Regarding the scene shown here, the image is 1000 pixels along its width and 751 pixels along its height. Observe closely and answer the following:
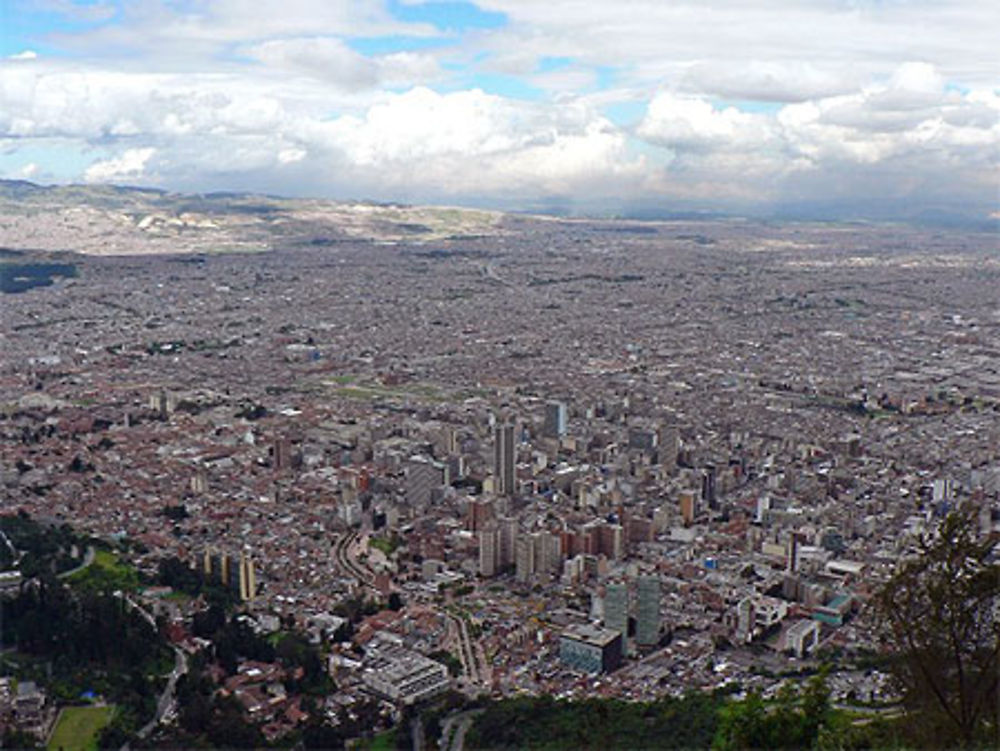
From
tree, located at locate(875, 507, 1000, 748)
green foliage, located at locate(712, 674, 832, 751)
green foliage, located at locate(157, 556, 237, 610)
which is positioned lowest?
green foliage, located at locate(157, 556, 237, 610)

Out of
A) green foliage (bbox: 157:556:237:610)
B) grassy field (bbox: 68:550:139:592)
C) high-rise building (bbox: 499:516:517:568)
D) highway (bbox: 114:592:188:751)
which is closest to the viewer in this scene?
highway (bbox: 114:592:188:751)

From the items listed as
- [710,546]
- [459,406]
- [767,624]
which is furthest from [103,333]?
[767,624]

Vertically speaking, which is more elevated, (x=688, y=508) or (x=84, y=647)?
(x=688, y=508)

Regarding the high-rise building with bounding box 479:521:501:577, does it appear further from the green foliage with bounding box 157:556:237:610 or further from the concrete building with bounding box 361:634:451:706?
the green foliage with bounding box 157:556:237:610

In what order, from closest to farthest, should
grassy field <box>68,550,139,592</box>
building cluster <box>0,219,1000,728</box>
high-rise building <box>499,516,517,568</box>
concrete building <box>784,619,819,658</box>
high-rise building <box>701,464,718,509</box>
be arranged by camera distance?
1. concrete building <box>784,619,819,658</box>
2. building cluster <box>0,219,1000,728</box>
3. grassy field <box>68,550,139,592</box>
4. high-rise building <box>499,516,517,568</box>
5. high-rise building <box>701,464,718,509</box>

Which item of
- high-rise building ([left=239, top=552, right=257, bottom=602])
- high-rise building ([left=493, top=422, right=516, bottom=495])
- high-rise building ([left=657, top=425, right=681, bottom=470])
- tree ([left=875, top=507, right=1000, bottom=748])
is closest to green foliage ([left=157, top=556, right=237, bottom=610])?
high-rise building ([left=239, top=552, right=257, bottom=602])

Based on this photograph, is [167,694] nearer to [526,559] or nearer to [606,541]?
[526,559]

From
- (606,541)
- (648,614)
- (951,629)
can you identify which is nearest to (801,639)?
(648,614)
